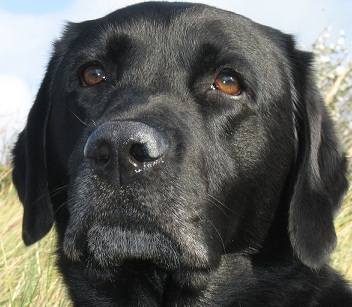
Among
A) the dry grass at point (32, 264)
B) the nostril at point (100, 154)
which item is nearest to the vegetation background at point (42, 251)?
the dry grass at point (32, 264)

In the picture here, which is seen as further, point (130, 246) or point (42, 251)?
point (42, 251)

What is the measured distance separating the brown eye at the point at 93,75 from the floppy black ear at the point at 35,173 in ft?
1.53

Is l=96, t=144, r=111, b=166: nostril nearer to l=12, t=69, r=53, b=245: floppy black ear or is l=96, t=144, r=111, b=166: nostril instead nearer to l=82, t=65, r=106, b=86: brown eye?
Result: l=82, t=65, r=106, b=86: brown eye

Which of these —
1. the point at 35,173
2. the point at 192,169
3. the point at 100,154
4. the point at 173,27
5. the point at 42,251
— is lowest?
the point at 42,251

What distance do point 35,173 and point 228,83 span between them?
3.73 ft

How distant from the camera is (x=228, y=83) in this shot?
342 cm

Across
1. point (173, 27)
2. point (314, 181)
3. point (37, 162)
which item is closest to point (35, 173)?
point (37, 162)

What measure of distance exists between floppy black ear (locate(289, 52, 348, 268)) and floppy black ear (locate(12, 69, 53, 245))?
1.24m

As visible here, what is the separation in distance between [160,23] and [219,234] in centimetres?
110

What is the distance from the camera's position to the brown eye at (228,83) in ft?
11.2

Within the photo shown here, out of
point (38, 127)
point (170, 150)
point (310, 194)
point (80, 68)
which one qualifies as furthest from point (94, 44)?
point (310, 194)

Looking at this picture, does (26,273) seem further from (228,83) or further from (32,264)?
(228,83)

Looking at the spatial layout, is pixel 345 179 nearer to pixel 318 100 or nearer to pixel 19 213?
pixel 318 100

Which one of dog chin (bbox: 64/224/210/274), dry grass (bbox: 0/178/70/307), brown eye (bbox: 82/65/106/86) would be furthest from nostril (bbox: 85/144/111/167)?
dry grass (bbox: 0/178/70/307)
